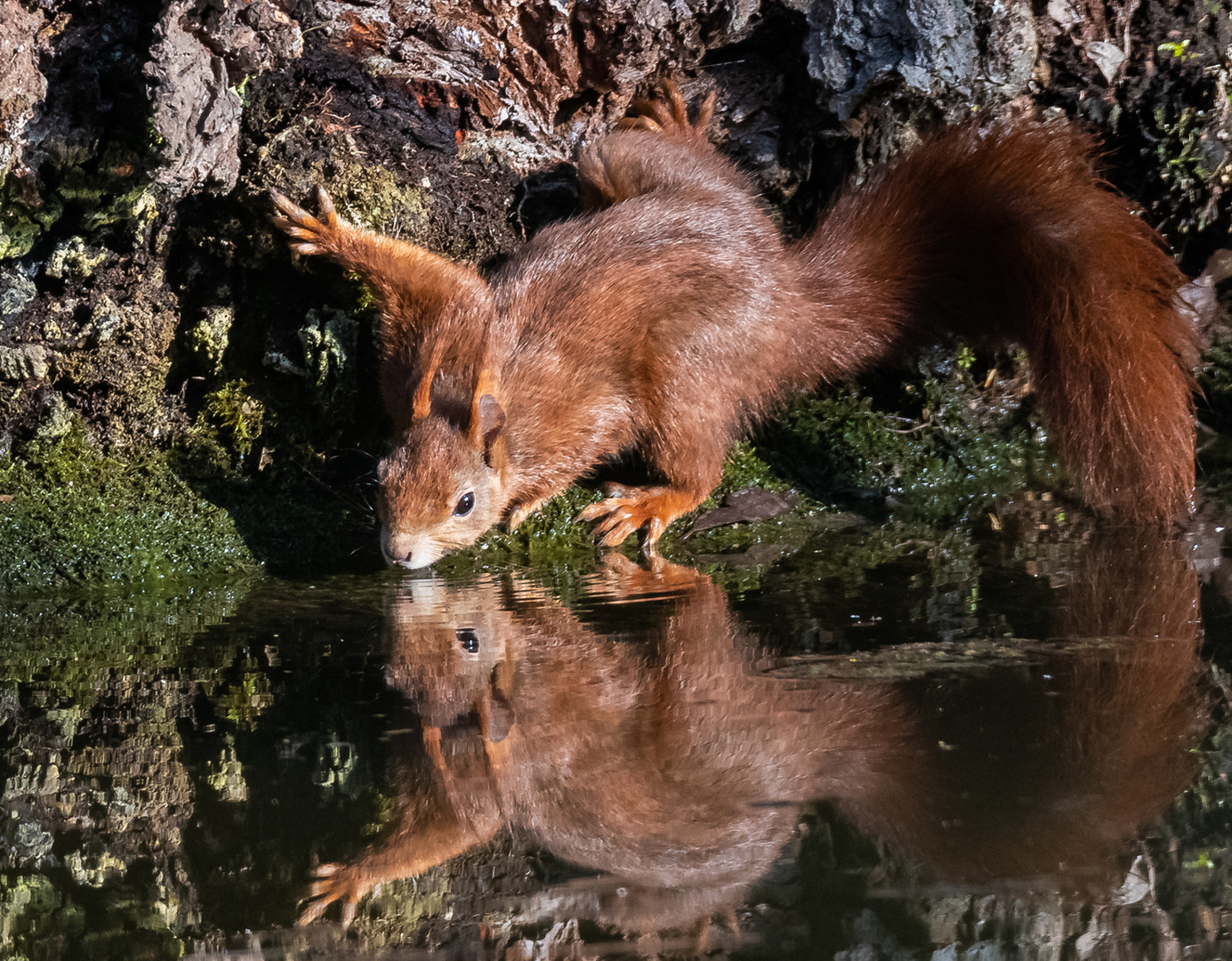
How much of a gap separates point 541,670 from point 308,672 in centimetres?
54

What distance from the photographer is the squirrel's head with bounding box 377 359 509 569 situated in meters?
3.15

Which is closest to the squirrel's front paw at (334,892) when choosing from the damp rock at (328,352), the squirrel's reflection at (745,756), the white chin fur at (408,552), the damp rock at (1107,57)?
the squirrel's reflection at (745,756)

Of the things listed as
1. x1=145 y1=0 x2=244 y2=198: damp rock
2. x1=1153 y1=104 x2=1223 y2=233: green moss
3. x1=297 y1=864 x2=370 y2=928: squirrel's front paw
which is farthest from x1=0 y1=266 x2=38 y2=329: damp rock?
x1=1153 y1=104 x2=1223 y2=233: green moss

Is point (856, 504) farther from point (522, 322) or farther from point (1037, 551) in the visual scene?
point (522, 322)

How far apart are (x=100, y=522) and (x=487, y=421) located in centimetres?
131

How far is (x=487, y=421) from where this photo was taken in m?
3.26

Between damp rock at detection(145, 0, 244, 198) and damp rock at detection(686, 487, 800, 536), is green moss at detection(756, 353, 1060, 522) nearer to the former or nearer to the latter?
damp rock at detection(686, 487, 800, 536)

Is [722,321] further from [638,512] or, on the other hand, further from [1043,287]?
[1043,287]

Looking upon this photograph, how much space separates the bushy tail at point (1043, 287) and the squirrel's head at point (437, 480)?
1.20 metres

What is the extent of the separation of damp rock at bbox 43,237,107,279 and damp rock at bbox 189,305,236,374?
14.9 inches

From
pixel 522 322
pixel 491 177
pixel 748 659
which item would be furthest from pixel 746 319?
pixel 748 659

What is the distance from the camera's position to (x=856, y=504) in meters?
3.76

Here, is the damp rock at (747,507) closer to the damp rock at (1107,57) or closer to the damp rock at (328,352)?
the damp rock at (328,352)

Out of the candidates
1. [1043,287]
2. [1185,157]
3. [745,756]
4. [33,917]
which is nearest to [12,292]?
[33,917]
